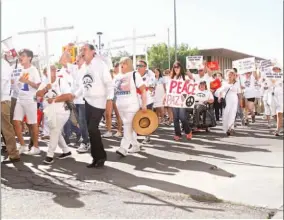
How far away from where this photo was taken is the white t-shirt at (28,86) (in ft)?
15.4

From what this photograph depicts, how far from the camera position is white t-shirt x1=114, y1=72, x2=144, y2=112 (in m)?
4.68

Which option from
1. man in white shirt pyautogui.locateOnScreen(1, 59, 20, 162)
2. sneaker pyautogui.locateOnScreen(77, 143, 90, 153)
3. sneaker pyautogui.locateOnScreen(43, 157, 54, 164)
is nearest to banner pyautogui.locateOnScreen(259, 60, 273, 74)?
man in white shirt pyautogui.locateOnScreen(1, 59, 20, 162)

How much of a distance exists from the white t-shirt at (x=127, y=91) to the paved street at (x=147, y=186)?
2.00 ft

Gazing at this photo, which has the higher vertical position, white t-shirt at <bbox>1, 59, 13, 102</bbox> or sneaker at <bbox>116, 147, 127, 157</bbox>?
white t-shirt at <bbox>1, 59, 13, 102</bbox>

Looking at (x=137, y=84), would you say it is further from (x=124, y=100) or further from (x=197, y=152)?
(x=197, y=152)

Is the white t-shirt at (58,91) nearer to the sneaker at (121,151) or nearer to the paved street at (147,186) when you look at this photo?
the paved street at (147,186)

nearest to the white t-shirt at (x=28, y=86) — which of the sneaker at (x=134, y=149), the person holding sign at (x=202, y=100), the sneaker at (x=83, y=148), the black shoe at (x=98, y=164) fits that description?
the sneaker at (x=83, y=148)

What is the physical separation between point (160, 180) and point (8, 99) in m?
1.94

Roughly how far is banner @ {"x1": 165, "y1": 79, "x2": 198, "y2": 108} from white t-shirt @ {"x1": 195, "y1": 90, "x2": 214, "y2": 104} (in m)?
1.03

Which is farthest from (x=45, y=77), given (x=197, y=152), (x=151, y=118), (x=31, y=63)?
(x=197, y=152)

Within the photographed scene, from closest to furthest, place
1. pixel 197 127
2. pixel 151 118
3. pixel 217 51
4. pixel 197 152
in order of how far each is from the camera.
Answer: pixel 217 51
pixel 151 118
pixel 197 152
pixel 197 127

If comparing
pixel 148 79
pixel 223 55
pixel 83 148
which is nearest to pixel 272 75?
pixel 223 55

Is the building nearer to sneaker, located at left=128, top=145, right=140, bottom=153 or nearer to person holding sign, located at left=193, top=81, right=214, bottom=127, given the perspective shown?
sneaker, located at left=128, top=145, right=140, bottom=153

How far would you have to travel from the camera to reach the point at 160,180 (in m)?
3.87
